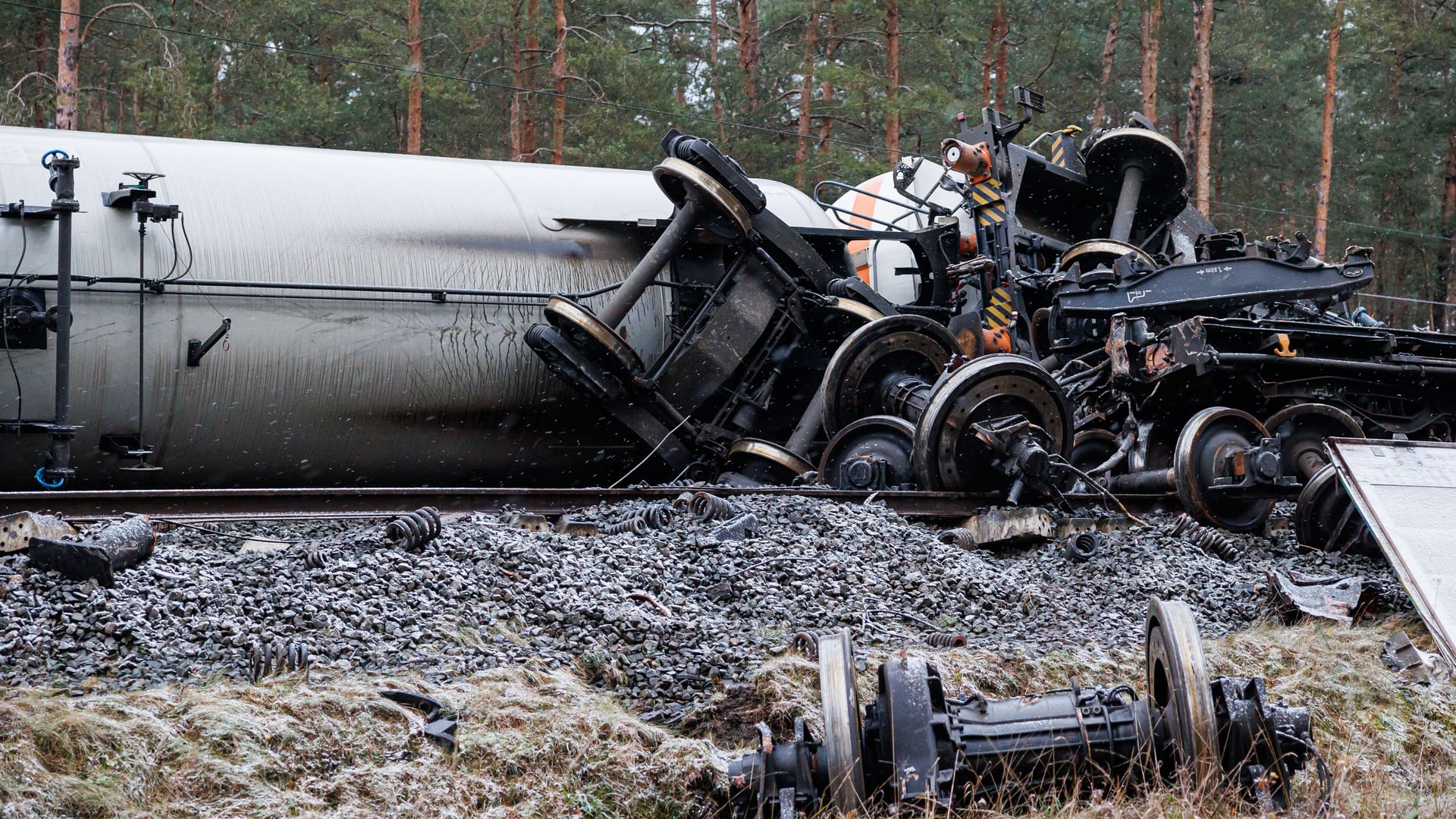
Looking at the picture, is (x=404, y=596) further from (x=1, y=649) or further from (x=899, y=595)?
(x=899, y=595)

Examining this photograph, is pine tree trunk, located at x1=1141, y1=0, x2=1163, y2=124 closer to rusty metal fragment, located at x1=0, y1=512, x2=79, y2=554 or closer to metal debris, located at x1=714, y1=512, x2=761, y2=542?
metal debris, located at x1=714, y1=512, x2=761, y2=542

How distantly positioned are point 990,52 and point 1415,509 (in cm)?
1777

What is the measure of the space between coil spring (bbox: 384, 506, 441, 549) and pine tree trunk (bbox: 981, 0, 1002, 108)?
17.8m

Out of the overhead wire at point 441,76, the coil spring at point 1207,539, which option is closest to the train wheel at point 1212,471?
the coil spring at point 1207,539

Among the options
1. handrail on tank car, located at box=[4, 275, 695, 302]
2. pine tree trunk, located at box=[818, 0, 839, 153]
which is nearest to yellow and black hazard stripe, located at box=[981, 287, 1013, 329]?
handrail on tank car, located at box=[4, 275, 695, 302]

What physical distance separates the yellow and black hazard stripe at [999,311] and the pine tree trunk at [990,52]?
488 inches

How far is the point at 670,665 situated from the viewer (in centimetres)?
477

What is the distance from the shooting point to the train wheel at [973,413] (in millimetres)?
7879

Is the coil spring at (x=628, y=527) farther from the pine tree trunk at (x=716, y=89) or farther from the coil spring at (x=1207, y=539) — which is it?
the pine tree trunk at (x=716, y=89)

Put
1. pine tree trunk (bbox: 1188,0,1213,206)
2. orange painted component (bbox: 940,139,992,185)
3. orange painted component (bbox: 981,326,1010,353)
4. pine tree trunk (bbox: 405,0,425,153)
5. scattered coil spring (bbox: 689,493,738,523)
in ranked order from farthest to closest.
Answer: pine tree trunk (bbox: 1188,0,1213,206) → pine tree trunk (bbox: 405,0,425,153) → orange painted component (bbox: 940,139,992,185) → orange painted component (bbox: 981,326,1010,353) → scattered coil spring (bbox: 689,493,738,523)

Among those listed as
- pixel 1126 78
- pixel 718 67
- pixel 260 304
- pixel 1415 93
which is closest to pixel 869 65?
pixel 718 67

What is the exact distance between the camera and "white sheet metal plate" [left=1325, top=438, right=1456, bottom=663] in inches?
198

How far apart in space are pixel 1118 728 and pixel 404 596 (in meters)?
2.68

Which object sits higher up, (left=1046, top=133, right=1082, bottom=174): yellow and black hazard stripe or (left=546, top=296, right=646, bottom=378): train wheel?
(left=1046, top=133, right=1082, bottom=174): yellow and black hazard stripe
